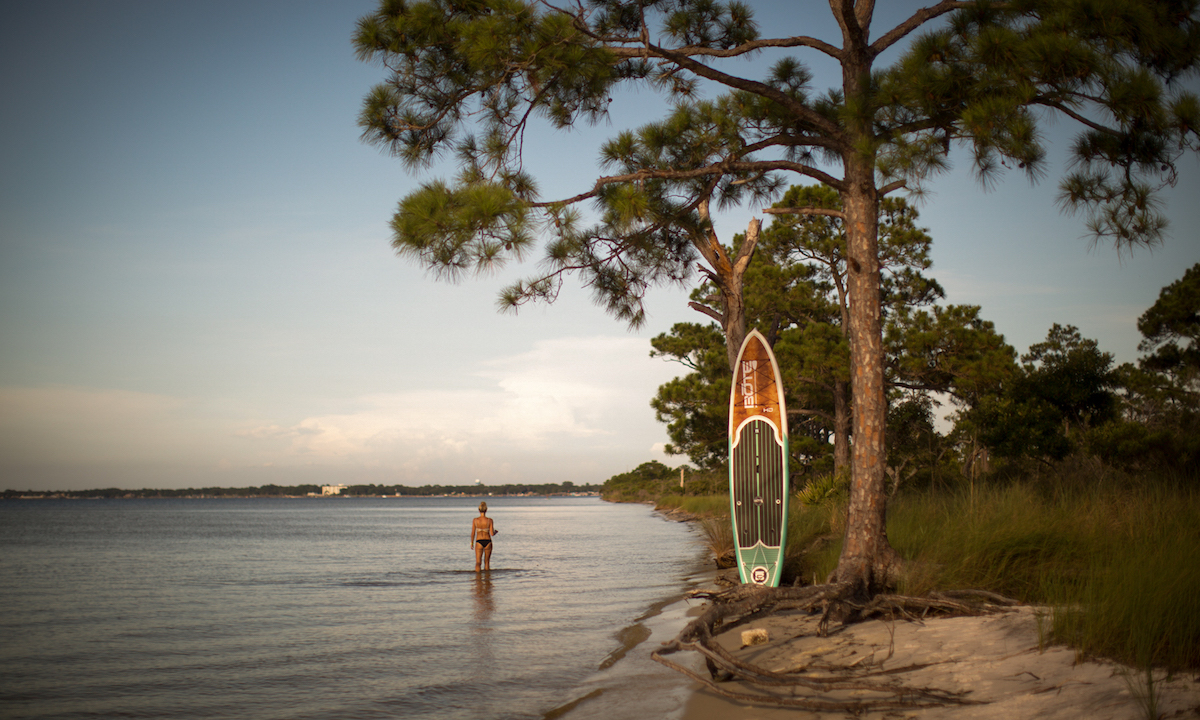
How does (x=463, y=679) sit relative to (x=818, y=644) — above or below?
below

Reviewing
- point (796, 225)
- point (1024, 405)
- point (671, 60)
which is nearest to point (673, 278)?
point (671, 60)

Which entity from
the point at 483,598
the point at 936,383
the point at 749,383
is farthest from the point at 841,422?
the point at 483,598

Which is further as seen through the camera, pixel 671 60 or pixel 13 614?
pixel 13 614

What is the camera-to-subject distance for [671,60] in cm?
621

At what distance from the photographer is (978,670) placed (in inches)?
151

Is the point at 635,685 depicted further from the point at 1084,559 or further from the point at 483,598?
the point at 483,598

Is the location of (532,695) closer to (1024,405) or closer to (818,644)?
(818,644)

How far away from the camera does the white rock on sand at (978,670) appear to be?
307 cm

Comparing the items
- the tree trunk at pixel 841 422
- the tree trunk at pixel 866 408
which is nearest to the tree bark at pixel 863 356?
the tree trunk at pixel 866 408

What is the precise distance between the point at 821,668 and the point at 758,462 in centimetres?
434

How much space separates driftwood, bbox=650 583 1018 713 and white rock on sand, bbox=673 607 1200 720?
7 centimetres

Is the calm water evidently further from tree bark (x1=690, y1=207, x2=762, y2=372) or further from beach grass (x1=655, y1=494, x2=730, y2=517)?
beach grass (x1=655, y1=494, x2=730, y2=517)

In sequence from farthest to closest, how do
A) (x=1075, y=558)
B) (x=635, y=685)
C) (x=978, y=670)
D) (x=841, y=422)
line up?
(x=841, y=422)
(x=1075, y=558)
(x=635, y=685)
(x=978, y=670)

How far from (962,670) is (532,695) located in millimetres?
3093
